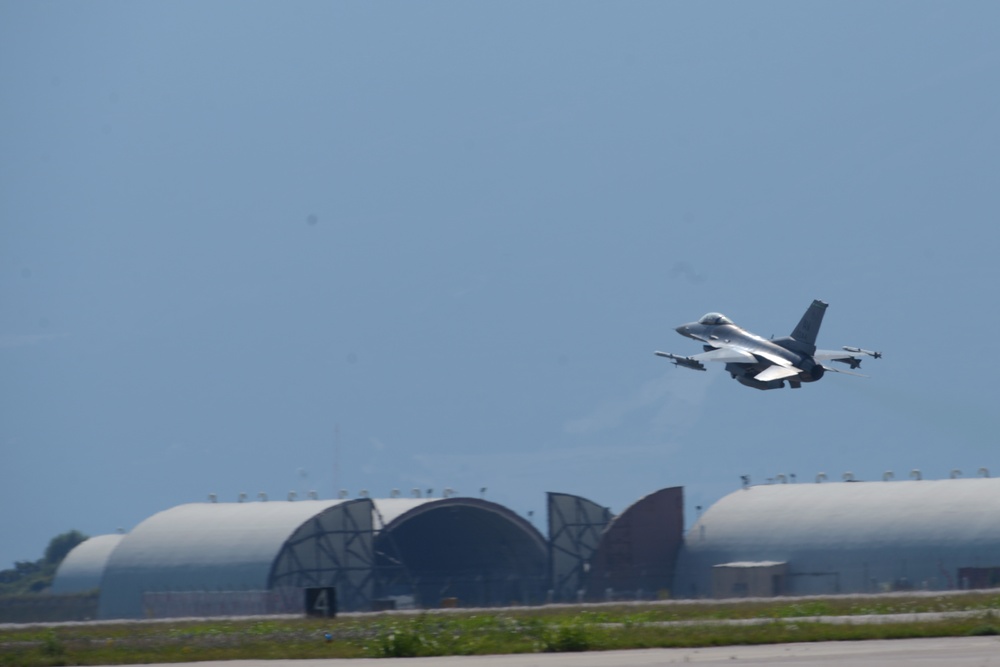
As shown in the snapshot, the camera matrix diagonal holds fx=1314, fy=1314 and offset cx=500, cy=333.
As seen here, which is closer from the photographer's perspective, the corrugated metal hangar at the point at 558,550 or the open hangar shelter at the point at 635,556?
the corrugated metal hangar at the point at 558,550

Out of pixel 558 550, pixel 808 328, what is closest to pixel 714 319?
pixel 808 328

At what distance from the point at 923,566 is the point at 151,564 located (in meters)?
51.2

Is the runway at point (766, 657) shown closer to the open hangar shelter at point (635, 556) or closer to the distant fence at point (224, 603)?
the distant fence at point (224, 603)

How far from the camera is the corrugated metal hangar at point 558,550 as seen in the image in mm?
77938

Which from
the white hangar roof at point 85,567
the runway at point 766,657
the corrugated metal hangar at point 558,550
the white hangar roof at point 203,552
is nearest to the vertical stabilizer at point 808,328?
the corrugated metal hangar at point 558,550

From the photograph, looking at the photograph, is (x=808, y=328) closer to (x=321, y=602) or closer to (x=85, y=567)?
(x=321, y=602)

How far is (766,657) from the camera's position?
28.3m

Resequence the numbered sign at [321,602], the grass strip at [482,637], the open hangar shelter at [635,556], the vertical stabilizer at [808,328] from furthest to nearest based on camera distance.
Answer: the open hangar shelter at [635,556]
the vertical stabilizer at [808,328]
the numbered sign at [321,602]
the grass strip at [482,637]

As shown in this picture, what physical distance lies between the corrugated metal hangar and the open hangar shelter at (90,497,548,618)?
0.36ft

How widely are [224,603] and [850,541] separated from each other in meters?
38.4

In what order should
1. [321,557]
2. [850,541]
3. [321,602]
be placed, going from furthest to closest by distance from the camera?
[321,557], [850,541], [321,602]

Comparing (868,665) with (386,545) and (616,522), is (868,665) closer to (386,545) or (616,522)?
(616,522)

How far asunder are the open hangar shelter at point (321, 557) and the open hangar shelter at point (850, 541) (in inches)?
499

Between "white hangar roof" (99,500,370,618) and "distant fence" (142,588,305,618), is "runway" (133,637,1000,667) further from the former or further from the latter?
"white hangar roof" (99,500,370,618)
